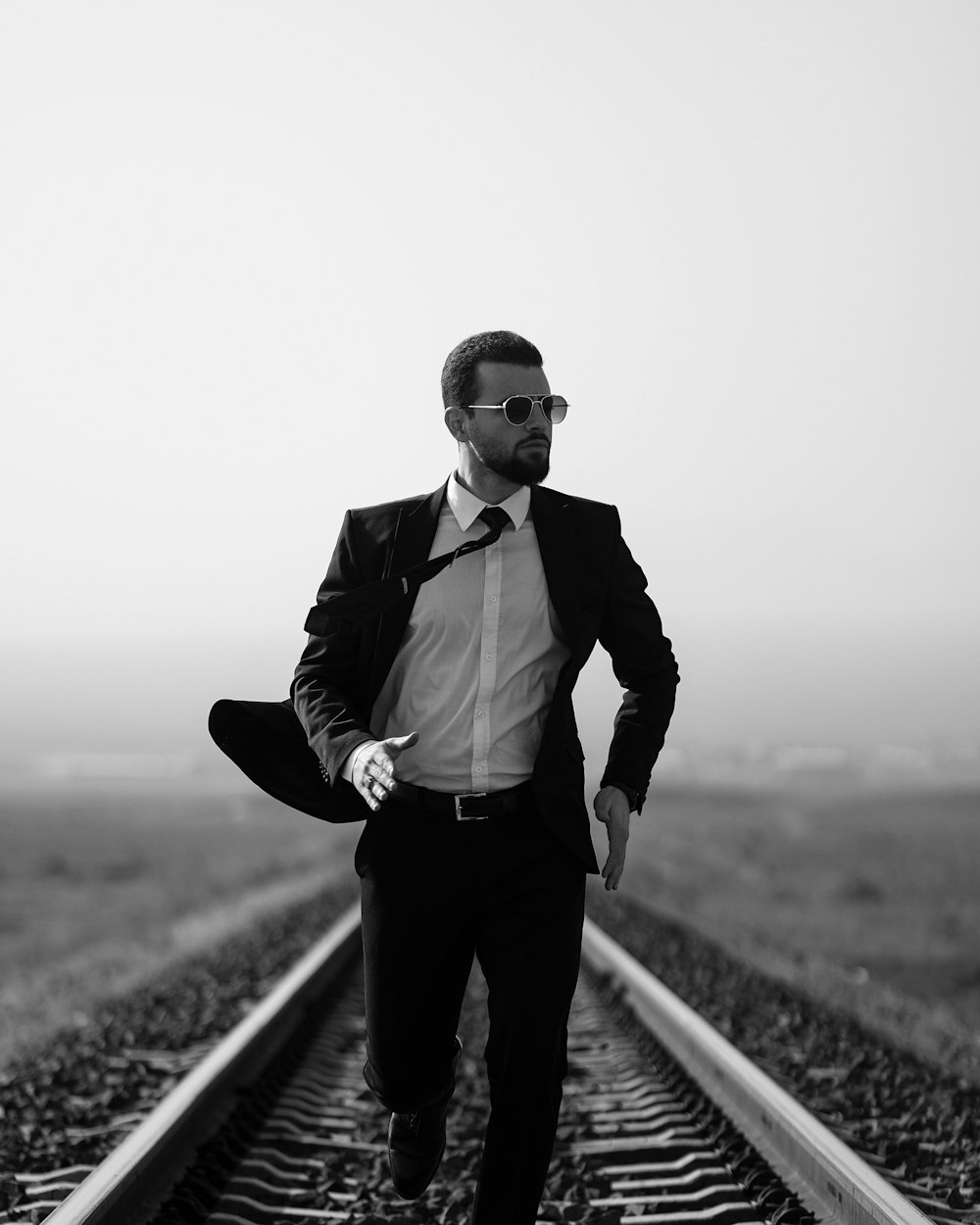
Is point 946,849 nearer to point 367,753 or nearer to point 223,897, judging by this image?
point 223,897

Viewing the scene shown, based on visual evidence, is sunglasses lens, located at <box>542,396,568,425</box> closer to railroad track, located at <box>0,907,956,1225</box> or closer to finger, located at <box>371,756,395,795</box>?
finger, located at <box>371,756,395,795</box>

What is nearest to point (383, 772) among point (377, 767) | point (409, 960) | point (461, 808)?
point (377, 767)

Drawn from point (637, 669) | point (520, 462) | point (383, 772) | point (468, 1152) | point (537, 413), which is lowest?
point (468, 1152)

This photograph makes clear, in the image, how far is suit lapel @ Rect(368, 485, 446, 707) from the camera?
3.49 metres

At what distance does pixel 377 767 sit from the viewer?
3.13 metres

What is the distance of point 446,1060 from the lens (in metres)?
3.74

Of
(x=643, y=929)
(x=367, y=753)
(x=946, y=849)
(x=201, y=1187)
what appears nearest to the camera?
(x=367, y=753)

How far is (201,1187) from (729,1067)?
2.13 m

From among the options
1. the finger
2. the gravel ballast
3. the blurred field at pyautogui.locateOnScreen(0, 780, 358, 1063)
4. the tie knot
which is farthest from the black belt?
the blurred field at pyautogui.locateOnScreen(0, 780, 358, 1063)

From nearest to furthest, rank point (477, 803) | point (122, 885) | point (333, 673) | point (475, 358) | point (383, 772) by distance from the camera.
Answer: point (383, 772) < point (477, 803) < point (475, 358) < point (333, 673) < point (122, 885)

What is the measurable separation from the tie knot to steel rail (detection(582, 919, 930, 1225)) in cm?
196

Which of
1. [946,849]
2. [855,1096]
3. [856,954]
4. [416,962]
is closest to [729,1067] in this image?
[855,1096]

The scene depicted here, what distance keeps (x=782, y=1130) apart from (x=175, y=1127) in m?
1.94

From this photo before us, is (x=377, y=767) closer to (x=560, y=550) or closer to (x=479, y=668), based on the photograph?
(x=479, y=668)
